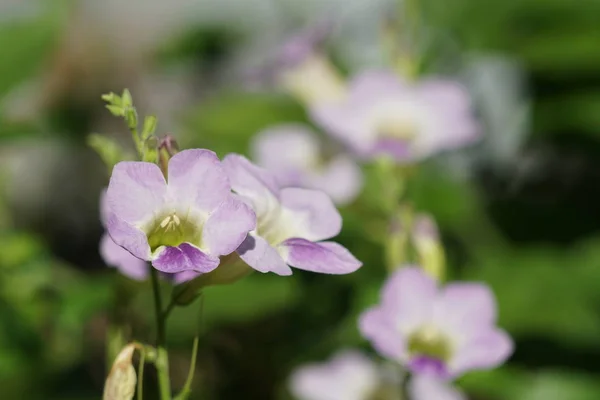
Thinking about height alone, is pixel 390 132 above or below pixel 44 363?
above

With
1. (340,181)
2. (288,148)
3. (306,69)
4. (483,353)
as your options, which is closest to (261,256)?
(483,353)

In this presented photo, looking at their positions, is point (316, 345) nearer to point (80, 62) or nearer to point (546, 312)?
point (546, 312)

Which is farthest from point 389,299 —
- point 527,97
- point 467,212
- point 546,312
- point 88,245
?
point 88,245

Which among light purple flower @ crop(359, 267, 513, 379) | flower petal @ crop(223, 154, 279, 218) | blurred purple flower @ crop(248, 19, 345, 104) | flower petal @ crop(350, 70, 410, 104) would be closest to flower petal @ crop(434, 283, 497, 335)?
light purple flower @ crop(359, 267, 513, 379)

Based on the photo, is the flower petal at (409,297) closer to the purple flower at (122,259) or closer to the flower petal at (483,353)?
the flower petal at (483,353)

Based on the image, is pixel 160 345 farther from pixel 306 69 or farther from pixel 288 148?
pixel 306 69
